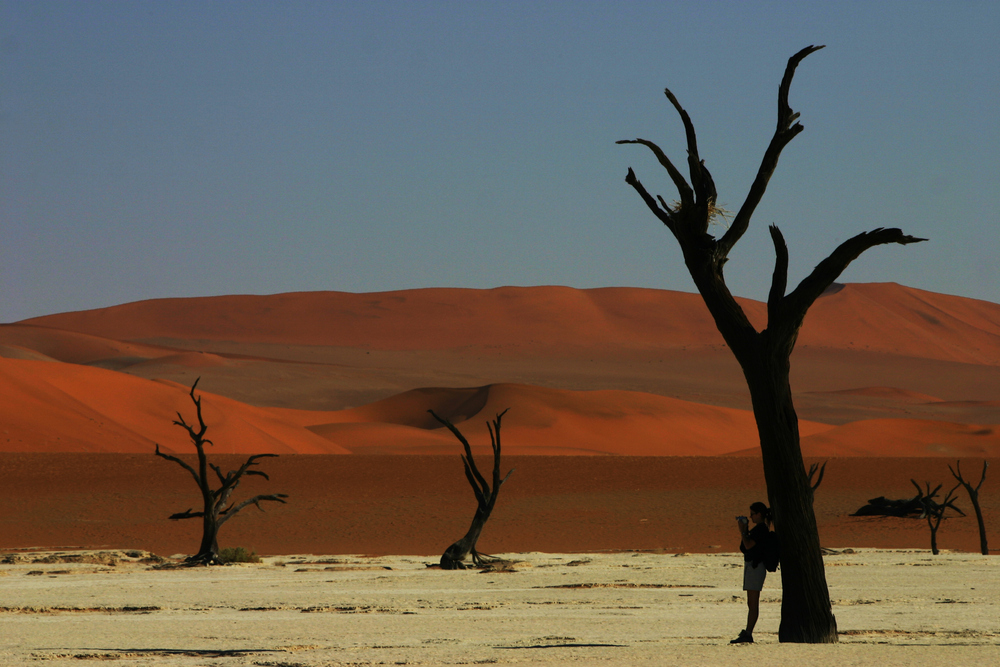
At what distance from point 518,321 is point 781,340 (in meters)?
143

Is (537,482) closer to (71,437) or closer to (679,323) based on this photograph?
(71,437)

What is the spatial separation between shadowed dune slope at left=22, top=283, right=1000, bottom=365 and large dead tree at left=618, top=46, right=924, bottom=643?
12297 cm

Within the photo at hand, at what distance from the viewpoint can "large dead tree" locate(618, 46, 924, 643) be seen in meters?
10.8

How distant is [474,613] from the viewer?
15.0m

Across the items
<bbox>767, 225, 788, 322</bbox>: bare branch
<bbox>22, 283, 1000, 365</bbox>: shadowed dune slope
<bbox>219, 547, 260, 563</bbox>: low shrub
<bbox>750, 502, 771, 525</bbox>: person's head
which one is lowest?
<bbox>219, 547, 260, 563</bbox>: low shrub

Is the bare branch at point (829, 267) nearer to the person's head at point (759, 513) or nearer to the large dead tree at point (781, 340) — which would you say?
the large dead tree at point (781, 340)

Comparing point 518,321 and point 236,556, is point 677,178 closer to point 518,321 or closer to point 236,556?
point 236,556

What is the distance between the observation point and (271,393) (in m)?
95.7

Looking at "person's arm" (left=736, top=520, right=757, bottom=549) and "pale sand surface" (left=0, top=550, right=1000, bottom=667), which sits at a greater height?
"person's arm" (left=736, top=520, right=757, bottom=549)

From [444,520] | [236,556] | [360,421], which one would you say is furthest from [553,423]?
[236,556]

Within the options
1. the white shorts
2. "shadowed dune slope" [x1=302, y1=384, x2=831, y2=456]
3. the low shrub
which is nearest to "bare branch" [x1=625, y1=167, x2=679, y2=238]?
the white shorts

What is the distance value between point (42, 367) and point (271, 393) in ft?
118

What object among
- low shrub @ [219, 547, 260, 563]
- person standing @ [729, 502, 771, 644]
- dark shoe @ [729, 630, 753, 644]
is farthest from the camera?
low shrub @ [219, 547, 260, 563]

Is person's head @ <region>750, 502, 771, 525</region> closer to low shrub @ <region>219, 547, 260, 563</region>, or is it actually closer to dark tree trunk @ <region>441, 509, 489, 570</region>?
dark tree trunk @ <region>441, 509, 489, 570</region>
